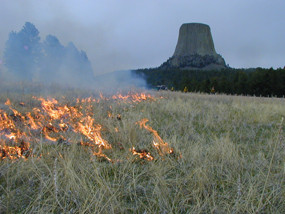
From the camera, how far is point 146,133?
131 inches

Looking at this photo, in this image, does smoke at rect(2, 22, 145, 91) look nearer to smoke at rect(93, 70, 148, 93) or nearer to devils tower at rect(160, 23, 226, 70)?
smoke at rect(93, 70, 148, 93)

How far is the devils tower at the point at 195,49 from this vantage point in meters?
119

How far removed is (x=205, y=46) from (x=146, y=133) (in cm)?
13013

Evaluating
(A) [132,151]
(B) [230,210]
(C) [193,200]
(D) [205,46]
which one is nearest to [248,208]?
(B) [230,210]

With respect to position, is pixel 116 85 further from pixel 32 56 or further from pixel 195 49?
pixel 195 49

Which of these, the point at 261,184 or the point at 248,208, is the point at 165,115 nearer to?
the point at 261,184

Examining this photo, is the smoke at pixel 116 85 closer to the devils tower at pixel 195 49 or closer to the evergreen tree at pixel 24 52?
the evergreen tree at pixel 24 52

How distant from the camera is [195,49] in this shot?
406ft

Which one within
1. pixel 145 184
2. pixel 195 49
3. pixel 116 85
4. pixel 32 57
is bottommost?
pixel 145 184

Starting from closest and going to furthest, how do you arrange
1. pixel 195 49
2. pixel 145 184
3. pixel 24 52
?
pixel 145 184
pixel 24 52
pixel 195 49

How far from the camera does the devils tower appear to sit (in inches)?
4685

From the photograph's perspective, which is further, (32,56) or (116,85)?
(32,56)

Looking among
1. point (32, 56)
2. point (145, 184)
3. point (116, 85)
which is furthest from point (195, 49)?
point (145, 184)

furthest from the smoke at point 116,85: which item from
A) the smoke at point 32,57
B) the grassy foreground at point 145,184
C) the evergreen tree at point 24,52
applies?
the evergreen tree at point 24,52
